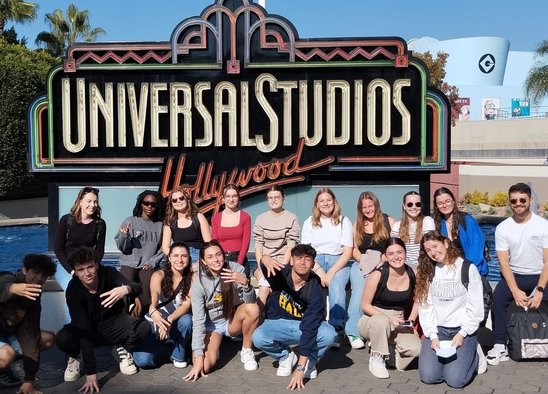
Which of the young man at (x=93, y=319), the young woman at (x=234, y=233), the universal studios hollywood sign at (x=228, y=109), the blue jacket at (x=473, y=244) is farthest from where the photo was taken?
the universal studios hollywood sign at (x=228, y=109)

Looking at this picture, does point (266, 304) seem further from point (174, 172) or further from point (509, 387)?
point (174, 172)

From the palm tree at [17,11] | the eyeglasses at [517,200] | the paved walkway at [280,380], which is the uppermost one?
the palm tree at [17,11]

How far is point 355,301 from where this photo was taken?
6.36 meters

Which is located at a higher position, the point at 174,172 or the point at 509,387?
the point at 174,172

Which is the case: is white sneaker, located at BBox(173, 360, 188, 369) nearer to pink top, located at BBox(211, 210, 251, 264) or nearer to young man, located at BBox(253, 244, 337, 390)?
young man, located at BBox(253, 244, 337, 390)

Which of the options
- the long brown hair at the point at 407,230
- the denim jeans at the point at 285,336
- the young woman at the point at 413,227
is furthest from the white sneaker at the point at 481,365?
the denim jeans at the point at 285,336

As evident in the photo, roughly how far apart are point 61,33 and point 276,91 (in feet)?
120

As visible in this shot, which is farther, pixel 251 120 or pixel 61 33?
pixel 61 33

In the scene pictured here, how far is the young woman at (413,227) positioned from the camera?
244 inches

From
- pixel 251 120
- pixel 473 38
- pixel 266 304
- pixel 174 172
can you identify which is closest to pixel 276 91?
pixel 251 120

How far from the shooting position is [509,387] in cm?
534

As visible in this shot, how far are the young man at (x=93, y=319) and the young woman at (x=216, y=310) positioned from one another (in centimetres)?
50

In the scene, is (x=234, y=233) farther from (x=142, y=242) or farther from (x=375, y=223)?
(x=375, y=223)

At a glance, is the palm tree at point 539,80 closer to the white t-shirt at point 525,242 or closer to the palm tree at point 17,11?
the palm tree at point 17,11
